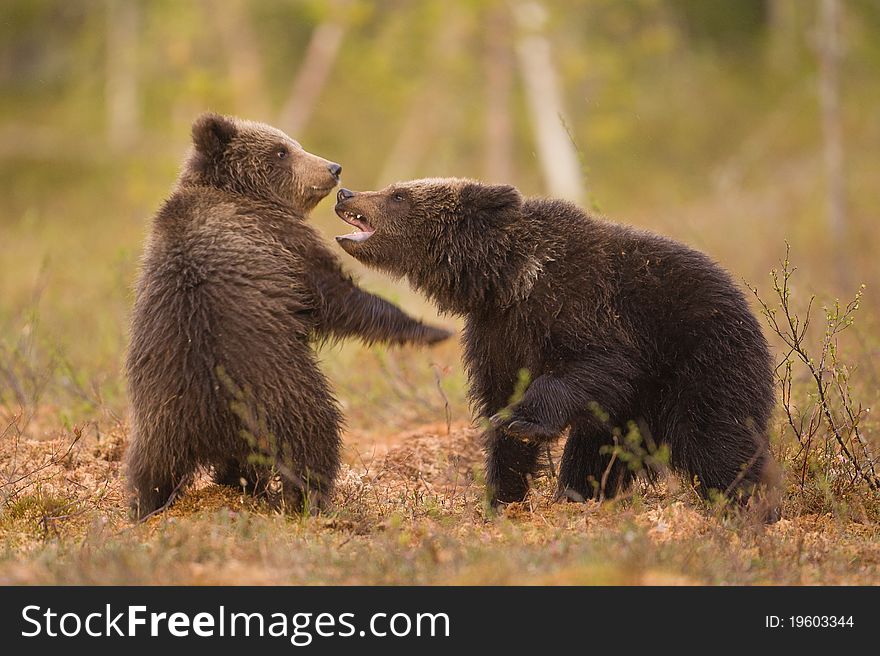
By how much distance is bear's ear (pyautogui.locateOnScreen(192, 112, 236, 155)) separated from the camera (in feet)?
21.0

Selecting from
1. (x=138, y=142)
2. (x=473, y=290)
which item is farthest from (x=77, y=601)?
(x=138, y=142)

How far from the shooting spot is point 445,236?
6535 mm

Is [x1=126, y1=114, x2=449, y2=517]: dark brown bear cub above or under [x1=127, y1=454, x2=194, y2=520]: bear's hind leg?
above

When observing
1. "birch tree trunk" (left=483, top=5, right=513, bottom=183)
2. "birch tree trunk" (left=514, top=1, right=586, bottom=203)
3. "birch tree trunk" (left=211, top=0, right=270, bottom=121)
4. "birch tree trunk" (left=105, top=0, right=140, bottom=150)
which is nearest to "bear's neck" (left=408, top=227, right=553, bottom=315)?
"birch tree trunk" (left=483, top=5, right=513, bottom=183)

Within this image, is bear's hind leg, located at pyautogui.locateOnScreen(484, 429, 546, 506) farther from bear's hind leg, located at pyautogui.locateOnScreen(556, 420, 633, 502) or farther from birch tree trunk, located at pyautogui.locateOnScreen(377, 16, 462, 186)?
birch tree trunk, located at pyautogui.locateOnScreen(377, 16, 462, 186)

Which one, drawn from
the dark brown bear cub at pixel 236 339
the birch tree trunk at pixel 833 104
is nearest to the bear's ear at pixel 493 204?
the dark brown bear cub at pixel 236 339

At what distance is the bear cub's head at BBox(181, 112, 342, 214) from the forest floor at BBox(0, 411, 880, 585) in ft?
5.93

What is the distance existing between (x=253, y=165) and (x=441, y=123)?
2214cm

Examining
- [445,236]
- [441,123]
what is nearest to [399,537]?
[445,236]

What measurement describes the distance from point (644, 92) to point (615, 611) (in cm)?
3123

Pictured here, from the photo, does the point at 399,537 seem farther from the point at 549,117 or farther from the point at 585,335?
the point at 549,117

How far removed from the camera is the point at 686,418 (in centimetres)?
595

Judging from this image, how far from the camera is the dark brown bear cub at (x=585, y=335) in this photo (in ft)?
19.3

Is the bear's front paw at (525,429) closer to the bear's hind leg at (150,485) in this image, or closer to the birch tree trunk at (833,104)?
the bear's hind leg at (150,485)
